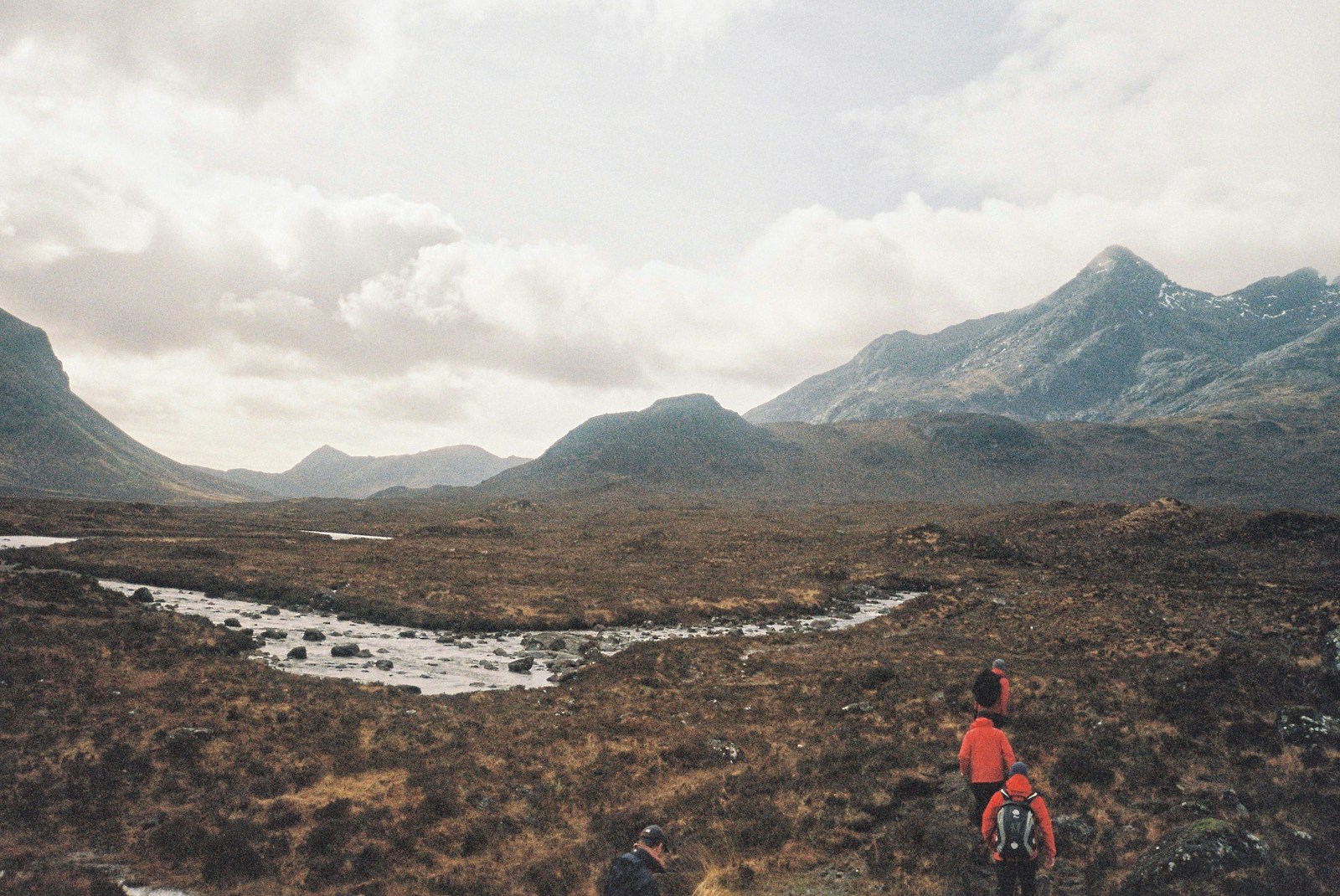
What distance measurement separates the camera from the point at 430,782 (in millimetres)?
16328

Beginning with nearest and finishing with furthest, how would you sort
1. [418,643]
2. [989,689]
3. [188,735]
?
[989,689] < [188,735] < [418,643]

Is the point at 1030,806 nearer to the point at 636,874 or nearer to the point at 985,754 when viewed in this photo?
the point at 985,754

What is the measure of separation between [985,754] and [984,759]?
7cm

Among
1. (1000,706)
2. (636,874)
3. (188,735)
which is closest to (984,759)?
(1000,706)

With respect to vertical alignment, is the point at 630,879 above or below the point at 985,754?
below

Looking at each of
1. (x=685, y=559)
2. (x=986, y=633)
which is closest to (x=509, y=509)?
(x=685, y=559)

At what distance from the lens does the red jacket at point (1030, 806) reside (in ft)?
28.3

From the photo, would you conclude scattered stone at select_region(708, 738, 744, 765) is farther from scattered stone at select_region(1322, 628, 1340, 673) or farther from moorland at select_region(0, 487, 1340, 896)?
scattered stone at select_region(1322, 628, 1340, 673)

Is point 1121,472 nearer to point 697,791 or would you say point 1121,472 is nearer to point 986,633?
point 986,633

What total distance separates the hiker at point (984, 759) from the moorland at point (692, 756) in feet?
7.29

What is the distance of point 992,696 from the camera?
33.7ft

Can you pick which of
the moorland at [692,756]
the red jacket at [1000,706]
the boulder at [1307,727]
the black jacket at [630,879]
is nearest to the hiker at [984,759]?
the red jacket at [1000,706]

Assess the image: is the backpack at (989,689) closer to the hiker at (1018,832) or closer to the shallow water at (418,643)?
the hiker at (1018,832)

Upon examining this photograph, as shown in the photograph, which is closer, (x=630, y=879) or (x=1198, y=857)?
(x=630, y=879)
